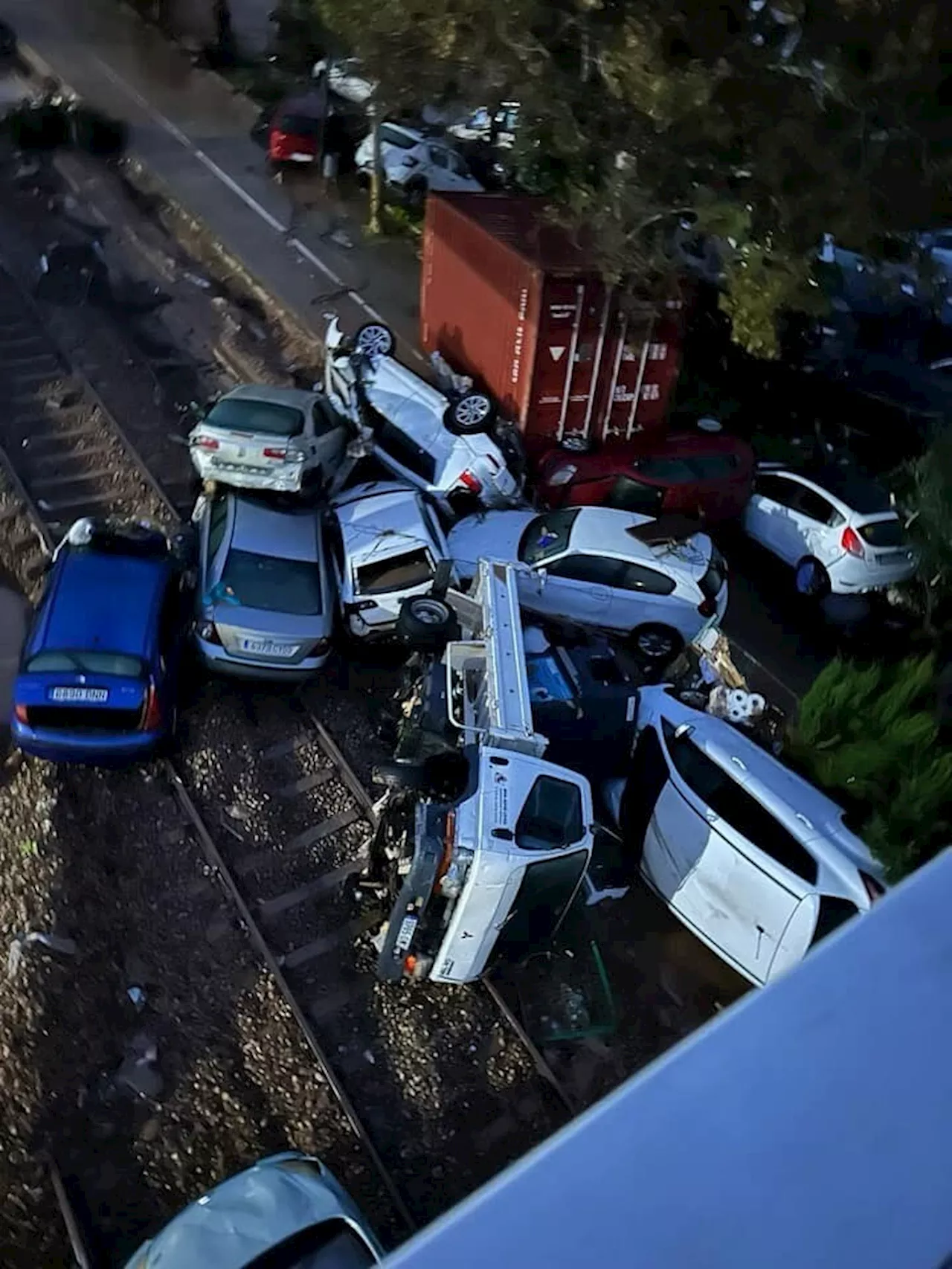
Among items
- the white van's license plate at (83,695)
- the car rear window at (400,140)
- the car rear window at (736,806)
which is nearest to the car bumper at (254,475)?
the white van's license plate at (83,695)

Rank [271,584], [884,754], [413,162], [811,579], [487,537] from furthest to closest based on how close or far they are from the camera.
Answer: [413,162] → [811,579] → [487,537] → [271,584] → [884,754]

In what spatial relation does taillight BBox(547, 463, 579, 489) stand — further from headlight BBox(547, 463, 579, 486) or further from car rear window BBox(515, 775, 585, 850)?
car rear window BBox(515, 775, 585, 850)

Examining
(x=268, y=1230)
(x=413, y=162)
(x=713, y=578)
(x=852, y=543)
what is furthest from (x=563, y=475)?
(x=268, y=1230)

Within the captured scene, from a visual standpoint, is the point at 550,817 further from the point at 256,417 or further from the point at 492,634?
the point at 256,417

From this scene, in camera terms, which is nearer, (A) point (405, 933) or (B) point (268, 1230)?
(B) point (268, 1230)

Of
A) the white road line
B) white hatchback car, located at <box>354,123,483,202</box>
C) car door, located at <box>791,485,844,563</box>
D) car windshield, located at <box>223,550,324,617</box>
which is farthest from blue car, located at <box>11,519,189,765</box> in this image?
white hatchback car, located at <box>354,123,483,202</box>

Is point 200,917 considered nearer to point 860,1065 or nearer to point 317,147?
point 860,1065

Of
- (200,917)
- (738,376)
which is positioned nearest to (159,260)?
(738,376)
